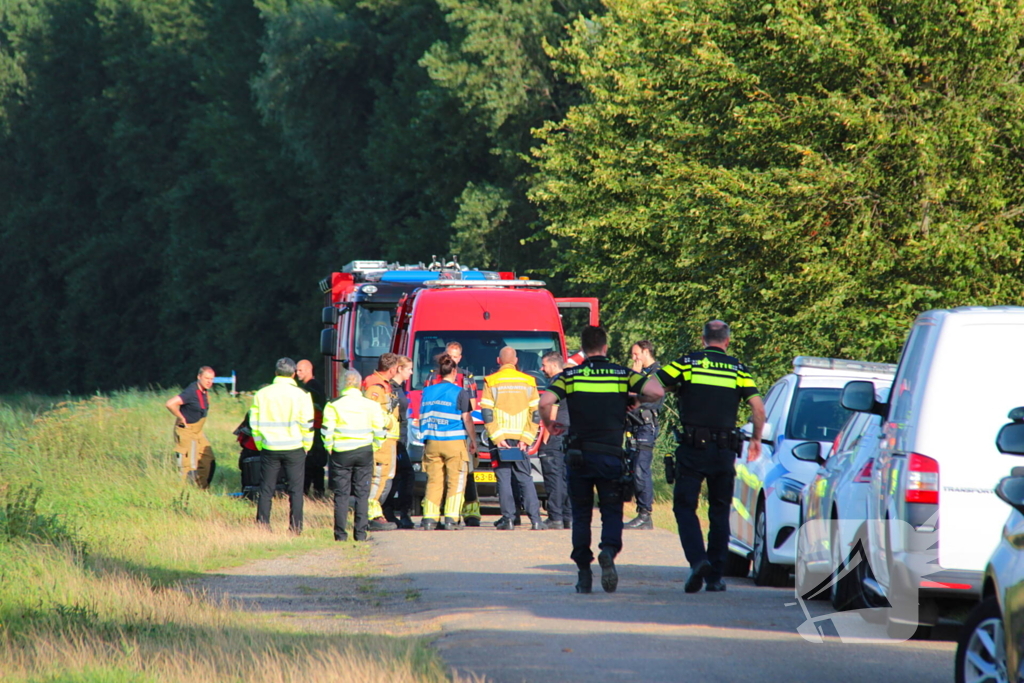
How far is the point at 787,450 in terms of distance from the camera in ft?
37.6

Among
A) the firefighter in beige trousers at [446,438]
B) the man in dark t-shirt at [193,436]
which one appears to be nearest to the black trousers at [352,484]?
the firefighter in beige trousers at [446,438]

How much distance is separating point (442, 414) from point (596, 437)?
5427 millimetres

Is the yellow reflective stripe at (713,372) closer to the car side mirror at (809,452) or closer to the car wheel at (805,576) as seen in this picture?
the car side mirror at (809,452)

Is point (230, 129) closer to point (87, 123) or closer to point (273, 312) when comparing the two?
point (273, 312)

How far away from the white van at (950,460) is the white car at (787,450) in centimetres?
312

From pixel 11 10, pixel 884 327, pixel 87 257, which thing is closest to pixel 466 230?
pixel 884 327

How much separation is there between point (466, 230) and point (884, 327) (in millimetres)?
21931

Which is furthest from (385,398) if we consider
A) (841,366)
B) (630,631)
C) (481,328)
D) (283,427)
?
(630,631)

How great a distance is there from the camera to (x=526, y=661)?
7.57 meters

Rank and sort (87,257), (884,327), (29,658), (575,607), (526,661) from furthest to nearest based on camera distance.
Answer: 1. (87,257)
2. (884,327)
3. (575,607)
4. (29,658)
5. (526,661)

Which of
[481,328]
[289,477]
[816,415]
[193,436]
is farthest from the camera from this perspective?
[193,436]

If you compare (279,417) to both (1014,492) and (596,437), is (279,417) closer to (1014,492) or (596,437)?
(596,437)

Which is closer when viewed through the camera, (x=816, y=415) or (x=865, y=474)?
(x=865, y=474)

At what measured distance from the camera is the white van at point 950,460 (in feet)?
24.4
